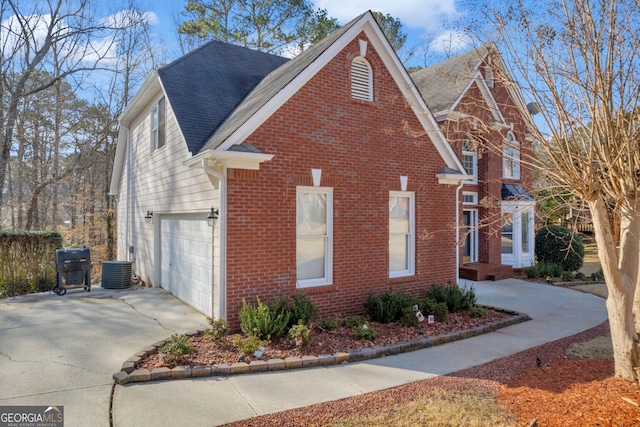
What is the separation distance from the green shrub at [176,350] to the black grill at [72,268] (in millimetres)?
6309

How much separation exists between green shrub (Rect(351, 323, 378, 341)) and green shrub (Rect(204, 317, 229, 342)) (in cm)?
228

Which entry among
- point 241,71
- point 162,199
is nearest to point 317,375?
point 162,199

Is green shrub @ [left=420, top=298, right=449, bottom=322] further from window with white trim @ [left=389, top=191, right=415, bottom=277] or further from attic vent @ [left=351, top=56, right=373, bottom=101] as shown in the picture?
attic vent @ [left=351, top=56, right=373, bottom=101]

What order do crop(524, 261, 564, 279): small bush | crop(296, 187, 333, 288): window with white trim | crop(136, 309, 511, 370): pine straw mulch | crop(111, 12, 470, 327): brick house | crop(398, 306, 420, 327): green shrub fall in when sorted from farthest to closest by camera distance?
crop(524, 261, 564, 279): small bush → crop(296, 187, 333, 288): window with white trim → crop(398, 306, 420, 327): green shrub → crop(111, 12, 470, 327): brick house → crop(136, 309, 511, 370): pine straw mulch

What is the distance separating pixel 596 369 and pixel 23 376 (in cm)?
785

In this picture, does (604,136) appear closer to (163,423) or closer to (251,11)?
(163,423)

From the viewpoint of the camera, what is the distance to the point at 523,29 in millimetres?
5410

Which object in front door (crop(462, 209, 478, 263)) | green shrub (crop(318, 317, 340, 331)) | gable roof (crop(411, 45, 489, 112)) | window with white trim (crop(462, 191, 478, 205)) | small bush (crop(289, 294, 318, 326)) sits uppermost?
gable roof (crop(411, 45, 489, 112))

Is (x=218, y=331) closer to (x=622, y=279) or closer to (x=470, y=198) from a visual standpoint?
(x=622, y=279)

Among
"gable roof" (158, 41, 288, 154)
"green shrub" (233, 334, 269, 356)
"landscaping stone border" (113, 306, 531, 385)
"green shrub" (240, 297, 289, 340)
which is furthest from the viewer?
"gable roof" (158, 41, 288, 154)

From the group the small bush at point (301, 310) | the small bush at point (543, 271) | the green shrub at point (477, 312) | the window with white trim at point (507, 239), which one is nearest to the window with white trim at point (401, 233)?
the green shrub at point (477, 312)

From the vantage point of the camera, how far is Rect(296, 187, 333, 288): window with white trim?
813 cm

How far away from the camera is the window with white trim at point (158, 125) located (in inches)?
423

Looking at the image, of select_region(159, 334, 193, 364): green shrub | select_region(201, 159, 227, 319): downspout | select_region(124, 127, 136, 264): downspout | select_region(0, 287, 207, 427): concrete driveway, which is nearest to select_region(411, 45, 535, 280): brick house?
select_region(201, 159, 227, 319): downspout
